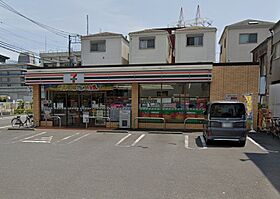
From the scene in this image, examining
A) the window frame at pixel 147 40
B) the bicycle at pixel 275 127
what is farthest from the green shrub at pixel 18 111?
the bicycle at pixel 275 127

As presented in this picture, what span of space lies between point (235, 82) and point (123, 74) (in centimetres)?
638

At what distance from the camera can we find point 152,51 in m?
24.0

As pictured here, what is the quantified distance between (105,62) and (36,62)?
130 feet

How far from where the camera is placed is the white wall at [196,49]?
2317 cm

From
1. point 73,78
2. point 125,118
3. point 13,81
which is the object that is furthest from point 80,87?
point 13,81

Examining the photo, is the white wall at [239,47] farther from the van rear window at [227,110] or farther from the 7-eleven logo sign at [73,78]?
the van rear window at [227,110]

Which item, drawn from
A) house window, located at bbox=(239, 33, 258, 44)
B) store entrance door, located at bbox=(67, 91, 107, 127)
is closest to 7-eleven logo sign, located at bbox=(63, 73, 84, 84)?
store entrance door, located at bbox=(67, 91, 107, 127)

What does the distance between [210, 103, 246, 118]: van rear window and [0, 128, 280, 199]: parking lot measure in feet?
4.07

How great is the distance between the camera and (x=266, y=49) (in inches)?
827

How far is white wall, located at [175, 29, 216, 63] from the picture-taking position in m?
23.2

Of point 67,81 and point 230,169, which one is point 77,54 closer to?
point 67,81

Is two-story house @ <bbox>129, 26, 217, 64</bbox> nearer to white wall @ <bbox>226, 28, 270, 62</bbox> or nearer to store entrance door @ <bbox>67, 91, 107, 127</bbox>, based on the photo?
white wall @ <bbox>226, 28, 270, 62</bbox>

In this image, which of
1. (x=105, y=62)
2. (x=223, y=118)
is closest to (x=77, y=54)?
(x=105, y=62)

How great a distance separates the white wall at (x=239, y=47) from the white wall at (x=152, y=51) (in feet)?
24.5
